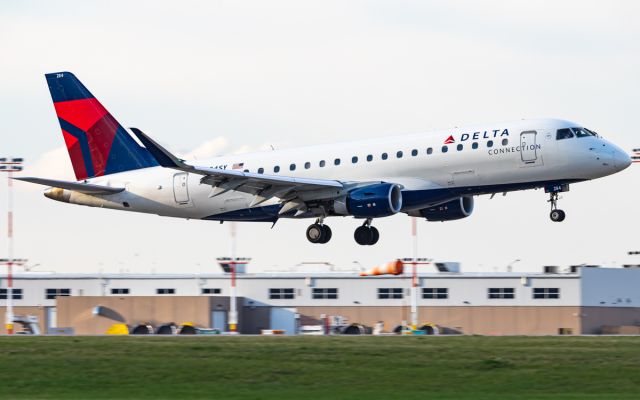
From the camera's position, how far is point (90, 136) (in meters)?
66.7

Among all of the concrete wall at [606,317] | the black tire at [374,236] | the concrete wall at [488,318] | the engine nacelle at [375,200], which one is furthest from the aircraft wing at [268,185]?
the concrete wall at [606,317]

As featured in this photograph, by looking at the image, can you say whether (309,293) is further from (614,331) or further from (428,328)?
(614,331)

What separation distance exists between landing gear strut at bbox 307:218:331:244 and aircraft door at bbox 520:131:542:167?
11.6m

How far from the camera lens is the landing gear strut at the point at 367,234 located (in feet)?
202

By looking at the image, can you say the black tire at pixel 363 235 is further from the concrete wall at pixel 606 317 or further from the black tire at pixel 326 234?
the concrete wall at pixel 606 317

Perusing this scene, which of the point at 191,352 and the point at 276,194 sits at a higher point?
the point at 276,194

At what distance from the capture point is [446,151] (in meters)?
55.3

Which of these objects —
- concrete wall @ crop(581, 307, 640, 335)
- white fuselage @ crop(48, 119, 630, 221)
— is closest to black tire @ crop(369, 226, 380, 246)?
white fuselage @ crop(48, 119, 630, 221)

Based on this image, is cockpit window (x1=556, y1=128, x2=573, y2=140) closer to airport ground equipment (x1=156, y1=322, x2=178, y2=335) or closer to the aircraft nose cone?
the aircraft nose cone

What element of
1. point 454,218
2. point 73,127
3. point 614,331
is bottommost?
point 614,331

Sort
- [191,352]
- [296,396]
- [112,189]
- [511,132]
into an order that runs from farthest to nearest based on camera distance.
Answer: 1. [112,189]
2. [511,132]
3. [191,352]
4. [296,396]

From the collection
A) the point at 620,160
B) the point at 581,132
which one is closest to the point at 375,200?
the point at 581,132

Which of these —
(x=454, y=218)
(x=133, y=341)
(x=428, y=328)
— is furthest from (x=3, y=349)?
(x=428, y=328)

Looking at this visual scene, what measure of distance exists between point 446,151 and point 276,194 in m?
8.97
